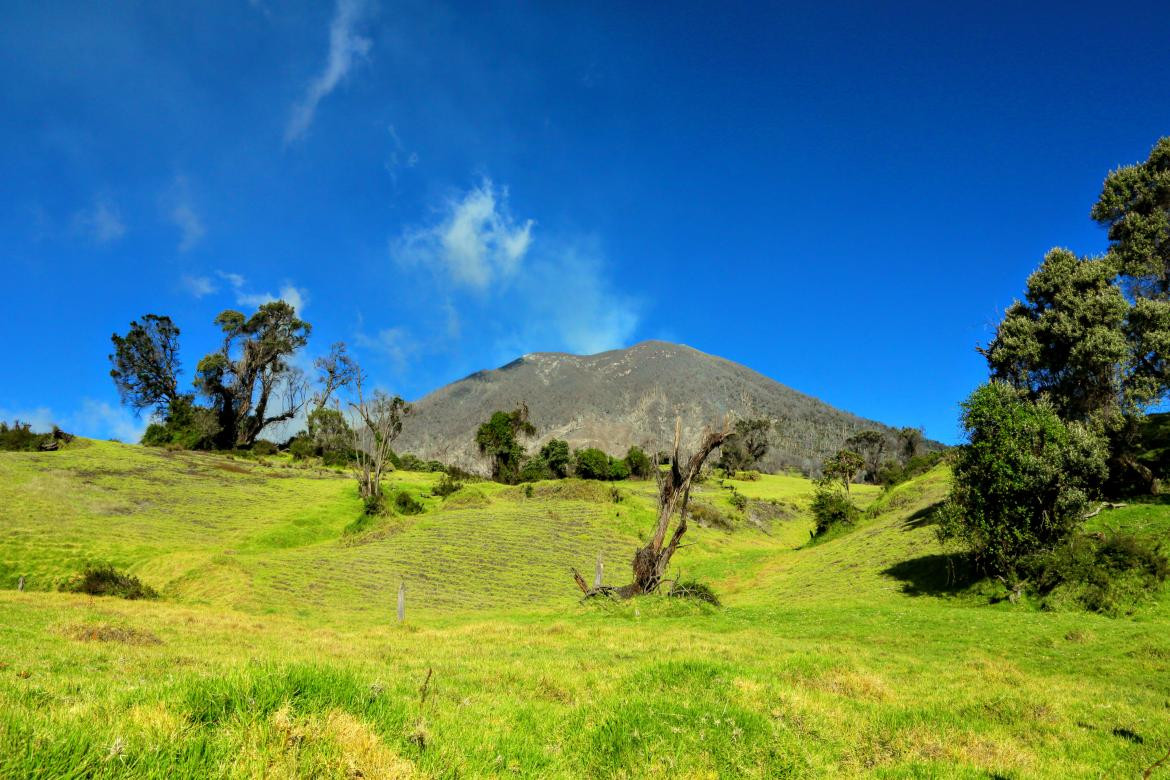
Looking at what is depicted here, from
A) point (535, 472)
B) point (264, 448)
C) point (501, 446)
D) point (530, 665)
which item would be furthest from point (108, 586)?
point (264, 448)

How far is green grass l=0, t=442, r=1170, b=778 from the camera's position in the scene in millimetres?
4602

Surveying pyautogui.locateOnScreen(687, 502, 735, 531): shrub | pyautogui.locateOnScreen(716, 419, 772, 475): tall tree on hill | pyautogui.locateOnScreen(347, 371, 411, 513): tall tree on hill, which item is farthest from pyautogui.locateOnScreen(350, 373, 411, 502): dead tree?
pyautogui.locateOnScreen(716, 419, 772, 475): tall tree on hill

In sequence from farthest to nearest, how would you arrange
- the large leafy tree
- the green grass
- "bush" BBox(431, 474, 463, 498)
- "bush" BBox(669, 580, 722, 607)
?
"bush" BBox(431, 474, 463, 498), the large leafy tree, "bush" BBox(669, 580, 722, 607), the green grass

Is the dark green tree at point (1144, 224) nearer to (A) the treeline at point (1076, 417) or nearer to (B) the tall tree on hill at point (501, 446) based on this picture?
(A) the treeline at point (1076, 417)

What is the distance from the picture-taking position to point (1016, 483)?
1023 inches

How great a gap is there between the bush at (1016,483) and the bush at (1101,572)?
900mm

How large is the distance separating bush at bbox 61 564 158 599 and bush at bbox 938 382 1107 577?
1661 inches

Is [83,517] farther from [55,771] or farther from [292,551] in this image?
[55,771]

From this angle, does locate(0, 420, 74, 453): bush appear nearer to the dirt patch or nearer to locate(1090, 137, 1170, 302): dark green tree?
the dirt patch

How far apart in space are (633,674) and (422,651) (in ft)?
25.0

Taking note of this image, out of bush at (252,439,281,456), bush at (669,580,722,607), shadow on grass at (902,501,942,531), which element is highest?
bush at (252,439,281,456)

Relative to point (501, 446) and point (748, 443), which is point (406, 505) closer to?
point (501, 446)

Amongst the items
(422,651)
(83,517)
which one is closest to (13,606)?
(422,651)

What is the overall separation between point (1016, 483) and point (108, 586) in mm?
45769
